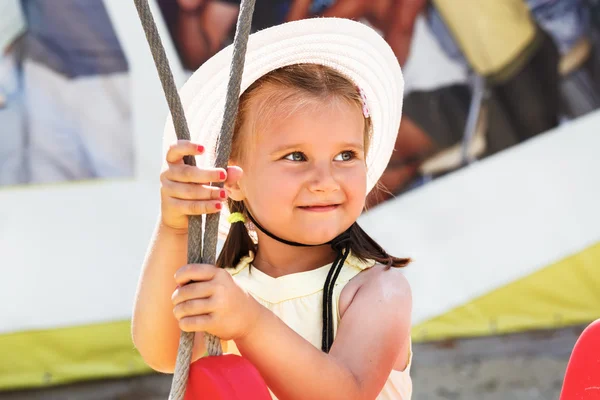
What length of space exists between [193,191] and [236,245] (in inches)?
17.2

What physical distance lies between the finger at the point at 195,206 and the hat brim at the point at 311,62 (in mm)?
272

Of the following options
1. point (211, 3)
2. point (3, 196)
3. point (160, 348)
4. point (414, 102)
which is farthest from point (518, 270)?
point (160, 348)

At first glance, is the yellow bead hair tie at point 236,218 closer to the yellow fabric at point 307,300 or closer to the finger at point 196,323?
the yellow fabric at point 307,300

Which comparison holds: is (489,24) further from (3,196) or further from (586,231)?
(3,196)

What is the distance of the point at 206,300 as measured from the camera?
96 cm

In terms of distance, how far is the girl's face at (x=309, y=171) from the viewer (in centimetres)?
117

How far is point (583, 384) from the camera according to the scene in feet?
3.60

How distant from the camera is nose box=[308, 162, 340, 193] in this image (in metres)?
1.16

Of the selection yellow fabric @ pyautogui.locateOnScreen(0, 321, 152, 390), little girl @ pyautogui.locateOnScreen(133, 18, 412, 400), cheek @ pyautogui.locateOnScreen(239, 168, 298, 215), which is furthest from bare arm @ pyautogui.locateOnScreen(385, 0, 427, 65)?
cheek @ pyautogui.locateOnScreen(239, 168, 298, 215)

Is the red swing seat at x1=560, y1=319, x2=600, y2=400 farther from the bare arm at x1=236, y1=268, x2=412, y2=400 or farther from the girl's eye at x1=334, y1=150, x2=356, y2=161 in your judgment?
the girl's eye at x1=334, y1=150, x2=356, y2=161

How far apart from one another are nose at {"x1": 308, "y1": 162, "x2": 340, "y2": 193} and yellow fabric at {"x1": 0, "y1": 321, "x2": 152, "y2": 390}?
129 cm

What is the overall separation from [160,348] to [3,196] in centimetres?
126

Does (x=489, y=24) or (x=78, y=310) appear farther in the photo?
(x=489, y=24)

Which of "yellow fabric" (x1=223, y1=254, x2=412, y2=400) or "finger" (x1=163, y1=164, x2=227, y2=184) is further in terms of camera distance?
"yellow fabric" (x1=223, y1=254, x2=412, y2=400)
